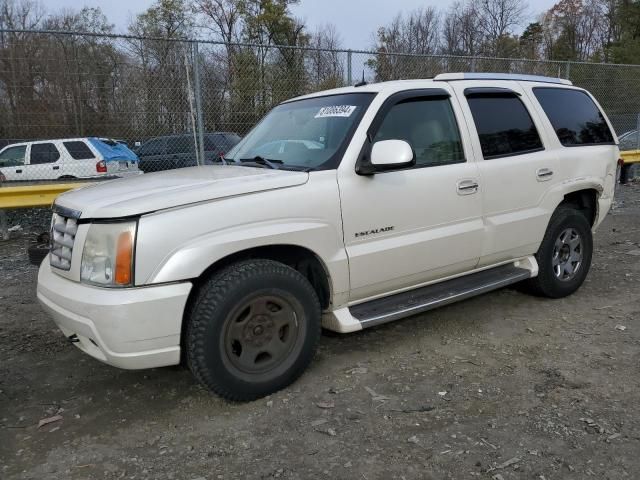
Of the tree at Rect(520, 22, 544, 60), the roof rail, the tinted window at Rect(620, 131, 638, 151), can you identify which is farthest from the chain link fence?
the tree at Rect(520, 22, 544, 60)

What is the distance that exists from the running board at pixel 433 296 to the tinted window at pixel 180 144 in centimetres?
513

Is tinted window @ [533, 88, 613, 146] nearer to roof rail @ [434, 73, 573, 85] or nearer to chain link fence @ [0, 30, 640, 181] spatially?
roof rail @ [434, 73, 573, 85]

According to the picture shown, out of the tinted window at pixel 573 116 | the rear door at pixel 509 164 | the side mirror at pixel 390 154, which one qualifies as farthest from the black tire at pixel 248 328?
the tinted window at pixel 573 116

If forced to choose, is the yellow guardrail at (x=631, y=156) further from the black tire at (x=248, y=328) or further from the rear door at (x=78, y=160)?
the black tire at (x=248, y=328)

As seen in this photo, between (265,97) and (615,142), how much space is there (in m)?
5.20

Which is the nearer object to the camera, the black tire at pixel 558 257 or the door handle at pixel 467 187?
the door handle at pixel 467 187

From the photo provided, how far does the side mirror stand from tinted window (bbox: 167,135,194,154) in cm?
518

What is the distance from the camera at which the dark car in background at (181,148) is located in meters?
7.97

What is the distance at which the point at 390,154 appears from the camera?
3.35 meters

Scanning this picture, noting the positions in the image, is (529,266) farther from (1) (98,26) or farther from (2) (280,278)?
(1) (98,26)

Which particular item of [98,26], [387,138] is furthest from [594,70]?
[98,26]

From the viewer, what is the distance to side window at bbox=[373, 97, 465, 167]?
3756mm

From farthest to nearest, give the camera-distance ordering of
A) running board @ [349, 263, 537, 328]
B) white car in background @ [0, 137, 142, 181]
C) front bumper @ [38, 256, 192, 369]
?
white car in background @ [0, 137, 142, 181] → running board @ [349, 263, 537, 328] → front bumper @ [38, 256, 192, 369]

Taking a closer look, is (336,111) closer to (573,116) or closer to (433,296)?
(433,296)
